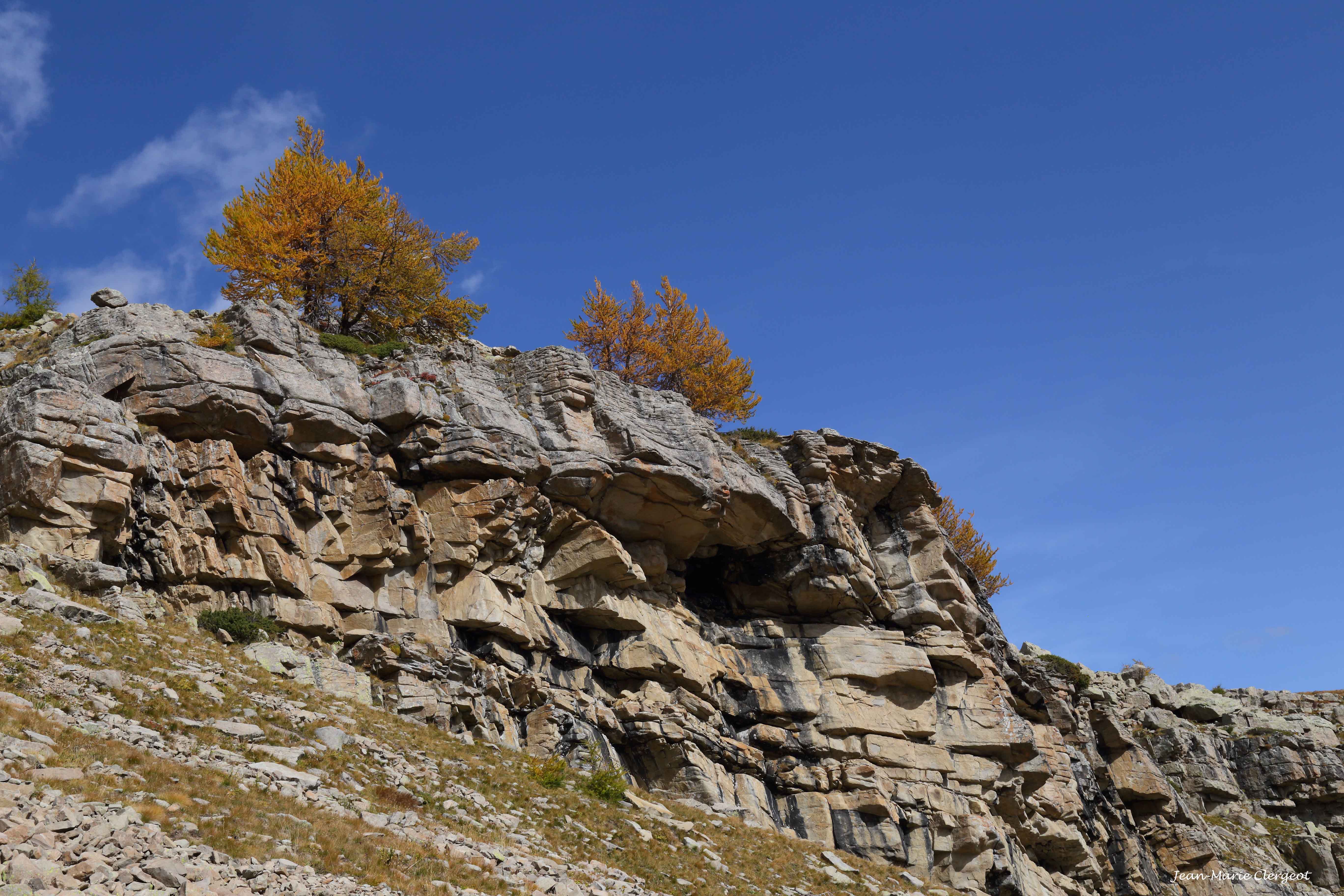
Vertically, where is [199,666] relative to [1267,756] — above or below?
below

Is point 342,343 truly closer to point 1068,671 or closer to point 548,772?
point 548,772

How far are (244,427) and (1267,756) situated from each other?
6686 cm

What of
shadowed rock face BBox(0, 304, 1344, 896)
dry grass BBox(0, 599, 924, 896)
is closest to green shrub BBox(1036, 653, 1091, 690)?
shadowed rock face BBox(0, 304, 1344, 896)

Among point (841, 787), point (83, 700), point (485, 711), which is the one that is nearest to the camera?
point (83, 700)

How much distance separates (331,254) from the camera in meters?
47.3

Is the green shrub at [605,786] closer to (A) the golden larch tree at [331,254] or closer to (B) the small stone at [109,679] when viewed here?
(B) the small stone at [109,679]

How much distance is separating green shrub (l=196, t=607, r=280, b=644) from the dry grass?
97 cm

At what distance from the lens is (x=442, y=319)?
5028cm

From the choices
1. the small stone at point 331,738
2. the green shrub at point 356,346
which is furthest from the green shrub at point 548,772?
the green shrub at point 356,346

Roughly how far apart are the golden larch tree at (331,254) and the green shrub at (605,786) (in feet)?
80.5

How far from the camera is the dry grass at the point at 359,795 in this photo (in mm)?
18438

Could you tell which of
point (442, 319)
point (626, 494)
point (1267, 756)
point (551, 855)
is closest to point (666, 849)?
point (551, 855)

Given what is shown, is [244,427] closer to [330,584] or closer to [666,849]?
[330,584]

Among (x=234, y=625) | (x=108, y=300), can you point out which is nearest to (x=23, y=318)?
(x=108, y=300)
